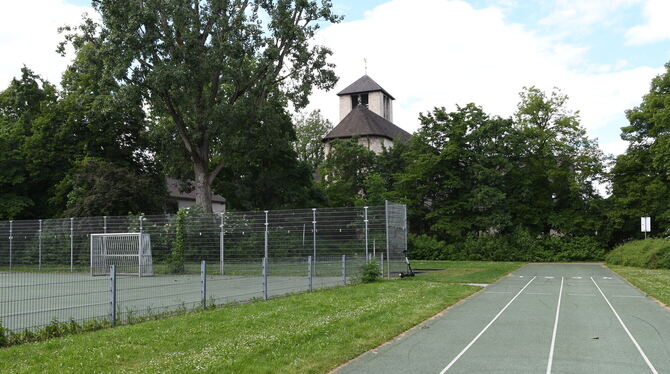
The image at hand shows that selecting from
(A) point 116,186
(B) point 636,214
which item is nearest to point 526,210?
(B) point 636,214

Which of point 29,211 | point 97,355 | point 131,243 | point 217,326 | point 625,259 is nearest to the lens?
point 97,355

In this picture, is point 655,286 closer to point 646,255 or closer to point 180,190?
point 646,255

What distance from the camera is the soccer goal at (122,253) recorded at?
2391cm

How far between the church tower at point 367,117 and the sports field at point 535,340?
49.9 meters

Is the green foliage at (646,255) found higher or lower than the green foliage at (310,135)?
lower

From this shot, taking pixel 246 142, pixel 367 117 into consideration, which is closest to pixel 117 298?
pixel 246 142

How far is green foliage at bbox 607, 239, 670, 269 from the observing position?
27791 mm

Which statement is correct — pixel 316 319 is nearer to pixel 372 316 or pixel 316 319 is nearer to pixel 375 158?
Answer: pixel 372 316

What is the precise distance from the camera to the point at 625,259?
104 feet

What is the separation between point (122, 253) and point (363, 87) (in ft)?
203

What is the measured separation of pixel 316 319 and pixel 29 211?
123 feet

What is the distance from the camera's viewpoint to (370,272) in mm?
19891

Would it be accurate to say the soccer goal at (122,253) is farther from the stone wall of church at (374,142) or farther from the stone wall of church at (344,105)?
the stone wall of church at (344,105)


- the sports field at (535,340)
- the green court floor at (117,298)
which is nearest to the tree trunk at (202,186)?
the green court floor at (117,298)
